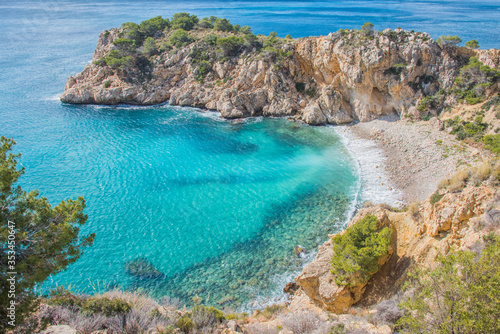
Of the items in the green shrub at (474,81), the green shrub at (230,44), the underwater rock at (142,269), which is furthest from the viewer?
the green shrub at (230,44)

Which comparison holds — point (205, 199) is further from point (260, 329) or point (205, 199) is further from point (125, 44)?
point (125, 44)

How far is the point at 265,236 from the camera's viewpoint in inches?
1004

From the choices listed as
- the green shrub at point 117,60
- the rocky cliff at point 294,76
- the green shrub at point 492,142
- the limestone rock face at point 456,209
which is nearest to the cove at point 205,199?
the rocky cliff at point 294,76

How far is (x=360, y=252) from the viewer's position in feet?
55.0

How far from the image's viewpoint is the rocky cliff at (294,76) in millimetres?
42406

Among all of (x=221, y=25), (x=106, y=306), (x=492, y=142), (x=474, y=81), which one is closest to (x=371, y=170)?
(x=492, y=142)

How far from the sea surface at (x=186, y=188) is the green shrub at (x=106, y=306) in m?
6.95

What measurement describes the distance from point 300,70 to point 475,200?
4031 centimetres

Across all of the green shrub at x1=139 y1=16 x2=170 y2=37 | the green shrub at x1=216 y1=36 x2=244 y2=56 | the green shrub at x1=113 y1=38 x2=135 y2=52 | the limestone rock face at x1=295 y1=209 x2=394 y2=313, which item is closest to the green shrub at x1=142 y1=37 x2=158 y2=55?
the green shrub at x1=113 y1=38 x2=135 y2=52

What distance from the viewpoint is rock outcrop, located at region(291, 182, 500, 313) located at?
1457cm

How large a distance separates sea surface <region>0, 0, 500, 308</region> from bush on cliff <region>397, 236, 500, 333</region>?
11.9 m

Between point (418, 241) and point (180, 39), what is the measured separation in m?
59.8

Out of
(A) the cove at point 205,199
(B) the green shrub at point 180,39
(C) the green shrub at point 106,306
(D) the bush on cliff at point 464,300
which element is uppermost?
(B) the green shrub at point 180,39

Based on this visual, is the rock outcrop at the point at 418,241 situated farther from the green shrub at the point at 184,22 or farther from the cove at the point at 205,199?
the green shrub at the point at 184,22
